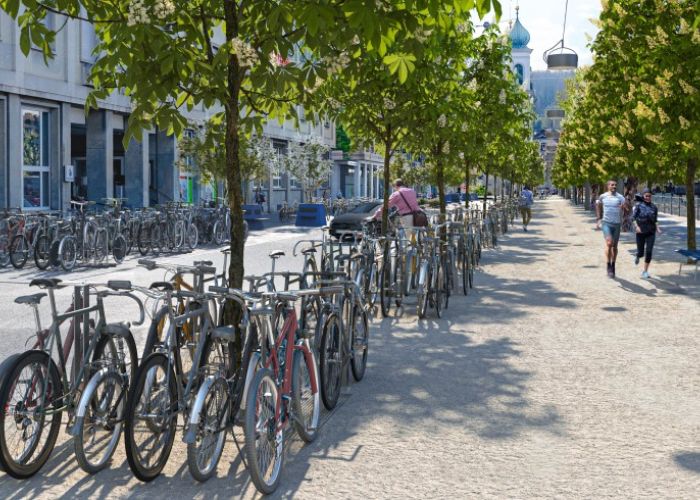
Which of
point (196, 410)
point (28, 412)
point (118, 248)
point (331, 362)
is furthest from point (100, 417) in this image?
point (118, 248)

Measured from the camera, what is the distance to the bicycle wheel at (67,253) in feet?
55.3

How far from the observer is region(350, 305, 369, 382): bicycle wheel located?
24.0ft

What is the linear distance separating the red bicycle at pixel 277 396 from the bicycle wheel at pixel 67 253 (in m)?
12.2

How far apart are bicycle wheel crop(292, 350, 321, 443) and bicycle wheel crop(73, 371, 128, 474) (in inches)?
37.9

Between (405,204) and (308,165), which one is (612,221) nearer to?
(405,204)

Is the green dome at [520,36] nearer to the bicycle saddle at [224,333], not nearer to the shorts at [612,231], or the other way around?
the shorts at [612,231]

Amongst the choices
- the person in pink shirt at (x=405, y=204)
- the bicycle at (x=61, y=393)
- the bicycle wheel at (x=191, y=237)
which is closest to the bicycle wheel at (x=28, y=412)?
the bicycle at (x=61, y=393)

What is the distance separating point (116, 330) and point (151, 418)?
754 mm

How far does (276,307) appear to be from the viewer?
542 centimetres

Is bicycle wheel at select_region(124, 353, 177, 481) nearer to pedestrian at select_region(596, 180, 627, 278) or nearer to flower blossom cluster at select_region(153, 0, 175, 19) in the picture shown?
flower blossom cluster at select_region(153, 0, 175, 19)

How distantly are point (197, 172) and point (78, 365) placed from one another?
2936cm

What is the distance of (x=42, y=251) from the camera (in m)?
17.6

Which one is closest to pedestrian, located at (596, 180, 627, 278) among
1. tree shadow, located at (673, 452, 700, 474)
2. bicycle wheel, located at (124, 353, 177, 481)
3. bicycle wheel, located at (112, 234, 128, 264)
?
bicycle wheel, located at (112, 234, 128, 264)

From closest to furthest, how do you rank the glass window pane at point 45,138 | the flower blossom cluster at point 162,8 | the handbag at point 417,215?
the flower blossom cluster at point 162,8
the handbag at point 417,215
the glass window pane at point 45,138
